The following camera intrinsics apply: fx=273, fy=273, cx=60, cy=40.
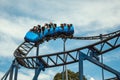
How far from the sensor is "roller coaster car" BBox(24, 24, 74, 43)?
2848 cm

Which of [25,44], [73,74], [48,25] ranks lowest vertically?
[73,74]

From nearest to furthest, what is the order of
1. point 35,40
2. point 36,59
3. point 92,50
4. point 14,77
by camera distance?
1. point 92,50
2. point 36,59
3. point 14,77
4. point 35,40

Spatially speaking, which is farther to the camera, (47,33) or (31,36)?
(47,33)

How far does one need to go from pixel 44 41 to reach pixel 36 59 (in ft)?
18.3

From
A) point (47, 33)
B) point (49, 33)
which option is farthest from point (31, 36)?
point (49, 33)

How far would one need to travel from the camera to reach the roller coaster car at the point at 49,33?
28.5 m

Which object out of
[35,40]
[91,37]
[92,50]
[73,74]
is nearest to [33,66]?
[35,40]

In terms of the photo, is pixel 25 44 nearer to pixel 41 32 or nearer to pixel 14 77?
pixel 41 32

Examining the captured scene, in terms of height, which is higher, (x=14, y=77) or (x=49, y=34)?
(x=49, y=34)

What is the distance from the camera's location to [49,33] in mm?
28703

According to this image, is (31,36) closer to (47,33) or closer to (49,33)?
(47,33)

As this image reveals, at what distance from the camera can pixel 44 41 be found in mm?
29266

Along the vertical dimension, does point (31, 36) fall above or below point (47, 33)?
below

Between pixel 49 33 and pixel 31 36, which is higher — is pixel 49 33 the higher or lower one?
the higher one
